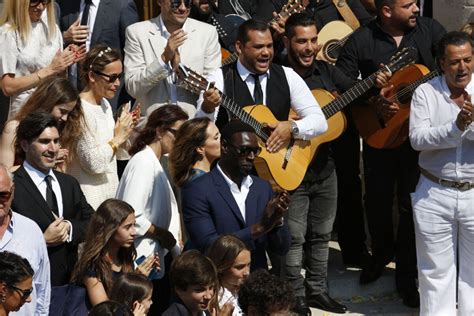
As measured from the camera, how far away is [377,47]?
10805mm

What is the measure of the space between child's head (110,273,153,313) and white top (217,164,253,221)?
1.26 metres

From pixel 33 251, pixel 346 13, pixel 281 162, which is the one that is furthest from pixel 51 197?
pixel 346 13

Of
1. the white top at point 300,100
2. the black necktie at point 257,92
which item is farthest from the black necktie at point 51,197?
the black necktie at point 257,92

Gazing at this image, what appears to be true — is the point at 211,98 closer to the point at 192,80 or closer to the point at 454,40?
the point at 192,80

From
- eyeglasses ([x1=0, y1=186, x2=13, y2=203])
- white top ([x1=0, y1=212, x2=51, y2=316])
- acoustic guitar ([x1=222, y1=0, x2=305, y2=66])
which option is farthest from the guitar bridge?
eyeglasses ([x1=0, y1=186, x2=13, y2=203])

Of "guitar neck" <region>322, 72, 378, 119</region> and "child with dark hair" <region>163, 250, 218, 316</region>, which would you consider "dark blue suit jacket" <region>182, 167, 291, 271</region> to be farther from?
"guitar neck" <region>322, 72, 378, 119</region>

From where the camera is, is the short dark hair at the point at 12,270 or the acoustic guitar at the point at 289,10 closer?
the short dark hair at the point at 12,270

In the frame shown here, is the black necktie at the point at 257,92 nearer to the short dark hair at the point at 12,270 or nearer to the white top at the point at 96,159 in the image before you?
the white top at the point at 96,159

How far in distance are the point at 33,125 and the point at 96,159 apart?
3.22ft

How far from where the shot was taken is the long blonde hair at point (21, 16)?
32.7 ft

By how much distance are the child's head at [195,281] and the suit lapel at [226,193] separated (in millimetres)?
991

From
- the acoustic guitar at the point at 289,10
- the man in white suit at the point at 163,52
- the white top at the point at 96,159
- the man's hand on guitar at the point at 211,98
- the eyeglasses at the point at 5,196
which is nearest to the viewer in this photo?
the eyeglasses at the point at 5,196

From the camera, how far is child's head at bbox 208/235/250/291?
8.32m

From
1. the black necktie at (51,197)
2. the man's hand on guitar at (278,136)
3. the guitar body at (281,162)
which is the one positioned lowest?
the guitar body at (281,162)
